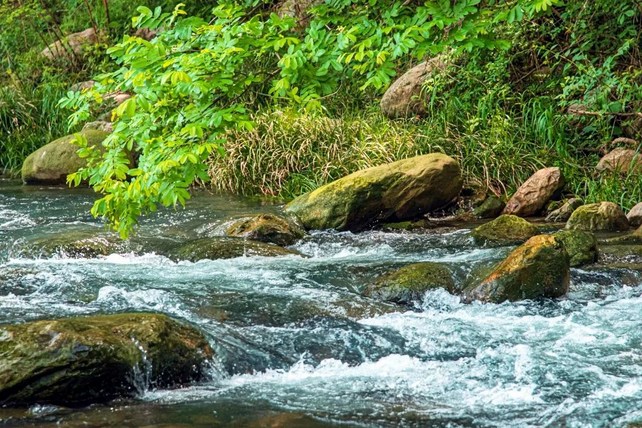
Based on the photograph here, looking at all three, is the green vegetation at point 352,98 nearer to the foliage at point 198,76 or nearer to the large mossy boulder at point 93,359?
the foliage at point 198,76

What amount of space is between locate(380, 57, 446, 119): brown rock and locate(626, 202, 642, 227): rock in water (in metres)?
3.68

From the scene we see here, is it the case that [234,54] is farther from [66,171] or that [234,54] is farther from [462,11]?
[66,171]

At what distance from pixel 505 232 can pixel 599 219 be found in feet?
3.32

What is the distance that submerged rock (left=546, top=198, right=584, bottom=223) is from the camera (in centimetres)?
955

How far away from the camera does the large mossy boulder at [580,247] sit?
7496mm

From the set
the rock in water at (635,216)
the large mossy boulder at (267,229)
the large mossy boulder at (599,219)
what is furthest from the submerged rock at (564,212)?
the large mossy boulder at (267,229)

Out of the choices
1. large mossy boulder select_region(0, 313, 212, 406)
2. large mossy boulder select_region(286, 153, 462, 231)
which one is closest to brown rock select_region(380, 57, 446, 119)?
large mossy boulder select_region(286, 153, 462, 231)

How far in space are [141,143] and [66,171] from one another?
305 inches

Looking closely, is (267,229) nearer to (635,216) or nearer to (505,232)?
(505,232)

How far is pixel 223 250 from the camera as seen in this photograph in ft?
27.3

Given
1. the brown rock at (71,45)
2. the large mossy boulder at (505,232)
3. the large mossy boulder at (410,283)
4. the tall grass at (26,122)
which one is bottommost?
the large mossy boulder at (505,232)

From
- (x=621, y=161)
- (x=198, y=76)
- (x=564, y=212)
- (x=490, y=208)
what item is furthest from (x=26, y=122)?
(x=198, y=76)

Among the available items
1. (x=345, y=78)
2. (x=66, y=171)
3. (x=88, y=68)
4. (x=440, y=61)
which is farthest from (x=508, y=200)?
(x=88, y=68)

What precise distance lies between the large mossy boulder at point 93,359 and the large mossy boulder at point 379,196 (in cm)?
446
